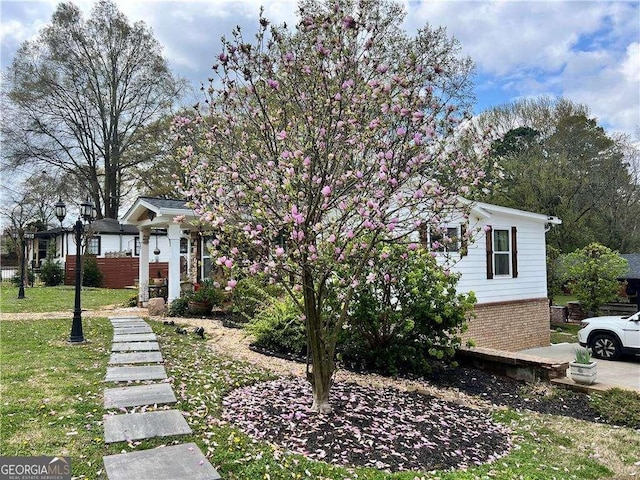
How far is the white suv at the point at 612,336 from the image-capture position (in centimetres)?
965

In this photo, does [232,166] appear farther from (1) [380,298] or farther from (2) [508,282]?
(2) [508,282]

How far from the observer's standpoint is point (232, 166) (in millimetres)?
3893

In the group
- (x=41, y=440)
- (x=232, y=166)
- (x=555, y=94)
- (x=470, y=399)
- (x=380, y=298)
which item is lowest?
(x=470, y=399)

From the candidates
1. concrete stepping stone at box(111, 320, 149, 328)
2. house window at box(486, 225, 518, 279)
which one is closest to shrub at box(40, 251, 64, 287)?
concrete stepping stone at box(111, 320, 149, 328)

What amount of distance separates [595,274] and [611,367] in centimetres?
597

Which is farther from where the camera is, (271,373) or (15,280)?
(15,280)

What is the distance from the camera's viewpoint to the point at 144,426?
3508mm

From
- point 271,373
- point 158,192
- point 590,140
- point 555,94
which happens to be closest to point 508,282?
point 271,373

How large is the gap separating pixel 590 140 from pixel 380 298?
20570 millimetres

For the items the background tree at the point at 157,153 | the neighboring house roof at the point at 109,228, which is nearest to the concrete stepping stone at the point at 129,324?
the neighboring house roof at the point at 109,228

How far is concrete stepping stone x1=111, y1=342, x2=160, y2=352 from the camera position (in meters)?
6.46

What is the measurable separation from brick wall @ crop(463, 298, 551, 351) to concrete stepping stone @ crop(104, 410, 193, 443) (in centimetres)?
781

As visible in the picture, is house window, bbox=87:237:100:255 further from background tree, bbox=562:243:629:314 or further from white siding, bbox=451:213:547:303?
background tree, bbox=562:243:629:314

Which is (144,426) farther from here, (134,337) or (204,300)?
(204,300)
